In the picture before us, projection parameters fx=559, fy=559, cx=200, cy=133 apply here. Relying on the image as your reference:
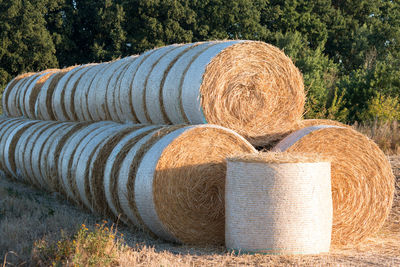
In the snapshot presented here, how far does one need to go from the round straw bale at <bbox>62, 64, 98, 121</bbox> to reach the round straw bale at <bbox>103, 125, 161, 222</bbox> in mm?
4209

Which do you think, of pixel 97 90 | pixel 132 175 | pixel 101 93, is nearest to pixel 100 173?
pixel 132 175

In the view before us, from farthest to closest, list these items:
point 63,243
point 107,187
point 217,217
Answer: point 107,187 → point 217,217 → point 63,243

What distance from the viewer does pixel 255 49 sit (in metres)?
6.86

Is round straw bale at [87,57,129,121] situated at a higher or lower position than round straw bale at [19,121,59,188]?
higher

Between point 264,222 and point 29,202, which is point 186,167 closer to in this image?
point 264,222

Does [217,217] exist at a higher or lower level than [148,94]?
lower

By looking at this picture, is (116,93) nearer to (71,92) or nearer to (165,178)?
(71,92)

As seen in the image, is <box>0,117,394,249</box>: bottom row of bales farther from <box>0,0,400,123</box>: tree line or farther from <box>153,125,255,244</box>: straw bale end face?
<box>0,0,400,123</box>: tree line

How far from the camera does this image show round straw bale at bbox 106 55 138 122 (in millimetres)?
8602

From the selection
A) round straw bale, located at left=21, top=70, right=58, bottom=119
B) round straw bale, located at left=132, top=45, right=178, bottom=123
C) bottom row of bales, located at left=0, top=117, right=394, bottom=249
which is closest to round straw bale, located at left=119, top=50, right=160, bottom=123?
round straw bale, located at left=132, top=45, right=178, bottom=123

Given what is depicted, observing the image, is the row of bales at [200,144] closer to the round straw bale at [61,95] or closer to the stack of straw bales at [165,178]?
the stack of straw bales at [165,178]

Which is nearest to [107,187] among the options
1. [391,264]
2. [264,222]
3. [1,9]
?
[264,222]

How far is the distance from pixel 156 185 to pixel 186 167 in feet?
1.37

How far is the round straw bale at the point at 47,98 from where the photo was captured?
470 inches
